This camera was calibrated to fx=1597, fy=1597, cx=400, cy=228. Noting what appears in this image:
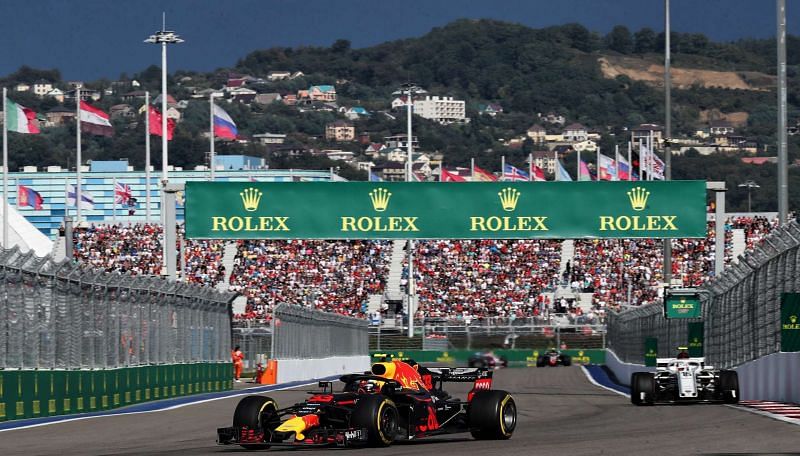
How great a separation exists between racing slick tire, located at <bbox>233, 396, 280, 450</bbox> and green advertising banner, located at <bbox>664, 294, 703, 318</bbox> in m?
19.3

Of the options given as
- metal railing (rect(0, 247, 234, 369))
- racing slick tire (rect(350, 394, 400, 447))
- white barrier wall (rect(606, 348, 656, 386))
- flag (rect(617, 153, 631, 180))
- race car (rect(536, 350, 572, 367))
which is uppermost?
flag (rect(617, 153, 631, 180))

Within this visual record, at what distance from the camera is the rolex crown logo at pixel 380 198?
39.9 metres

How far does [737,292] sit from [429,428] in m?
13.4

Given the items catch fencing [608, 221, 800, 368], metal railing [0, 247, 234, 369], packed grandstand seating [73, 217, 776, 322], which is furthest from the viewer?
packed grandstand seating [73, 217, 776, 322]

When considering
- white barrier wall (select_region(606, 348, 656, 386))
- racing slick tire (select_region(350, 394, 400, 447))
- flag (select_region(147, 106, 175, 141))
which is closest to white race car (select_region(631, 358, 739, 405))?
white barrier wall (select_region(606, 348, 656, 386))

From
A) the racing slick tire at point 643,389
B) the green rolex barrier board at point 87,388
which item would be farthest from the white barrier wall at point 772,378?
the green rolex barrier board at point 87,388

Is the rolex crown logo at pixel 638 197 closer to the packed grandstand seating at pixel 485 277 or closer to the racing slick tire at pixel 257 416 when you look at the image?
the racing slick tire at pixel 257 416

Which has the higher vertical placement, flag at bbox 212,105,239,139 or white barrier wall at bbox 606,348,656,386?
flag at bbox 212,105,239,139

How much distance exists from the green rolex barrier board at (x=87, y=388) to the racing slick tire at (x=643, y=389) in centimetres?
887

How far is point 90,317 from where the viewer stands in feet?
87.1

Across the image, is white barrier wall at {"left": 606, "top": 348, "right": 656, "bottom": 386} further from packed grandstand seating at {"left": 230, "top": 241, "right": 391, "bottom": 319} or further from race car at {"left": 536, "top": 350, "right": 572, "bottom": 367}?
packed grandstand seating at {"left": 230, "top": 241, "right": 391, "bottom": 319}

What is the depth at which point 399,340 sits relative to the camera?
66062 mm

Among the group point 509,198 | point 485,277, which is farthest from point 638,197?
point 485,277

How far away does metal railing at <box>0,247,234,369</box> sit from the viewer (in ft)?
75.2
